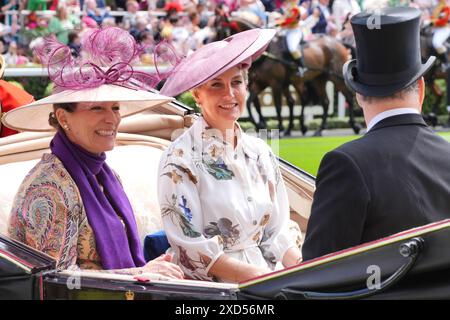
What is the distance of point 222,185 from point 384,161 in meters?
0.85

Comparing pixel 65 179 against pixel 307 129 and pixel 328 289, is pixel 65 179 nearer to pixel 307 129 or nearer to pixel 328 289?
pixel 328 289

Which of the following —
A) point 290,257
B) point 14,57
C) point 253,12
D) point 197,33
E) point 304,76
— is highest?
point 290,257

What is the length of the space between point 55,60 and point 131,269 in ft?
2.17

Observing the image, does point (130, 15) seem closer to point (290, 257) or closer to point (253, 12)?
point (253, 12)

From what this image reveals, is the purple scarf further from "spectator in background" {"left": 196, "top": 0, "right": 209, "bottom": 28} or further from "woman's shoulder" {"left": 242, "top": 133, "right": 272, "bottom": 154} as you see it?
"spectator in background" {"left": 196, "top": 0, "right": 209, "bottom": 28}

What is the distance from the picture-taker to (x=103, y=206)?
2.82 meters

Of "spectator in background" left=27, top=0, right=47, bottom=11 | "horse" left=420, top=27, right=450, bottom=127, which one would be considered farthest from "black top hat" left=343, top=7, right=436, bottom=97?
"horse" left=420, top=27, right=450, bottom=127

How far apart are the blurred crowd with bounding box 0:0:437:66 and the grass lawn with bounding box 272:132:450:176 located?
63.7 inches

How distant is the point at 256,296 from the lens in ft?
6.91

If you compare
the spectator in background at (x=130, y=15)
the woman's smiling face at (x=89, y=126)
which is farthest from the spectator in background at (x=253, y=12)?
the woman's smiling face at (x=89, y=126)

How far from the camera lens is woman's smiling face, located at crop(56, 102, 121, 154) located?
281 centimetres

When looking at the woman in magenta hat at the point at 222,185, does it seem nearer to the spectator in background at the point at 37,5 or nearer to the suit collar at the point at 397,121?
the suit collar at the point at 397,121

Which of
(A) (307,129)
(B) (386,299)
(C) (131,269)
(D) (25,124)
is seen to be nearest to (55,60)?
(D) (25,124)

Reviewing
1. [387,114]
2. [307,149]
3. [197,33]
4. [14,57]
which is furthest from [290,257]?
[197,33]
